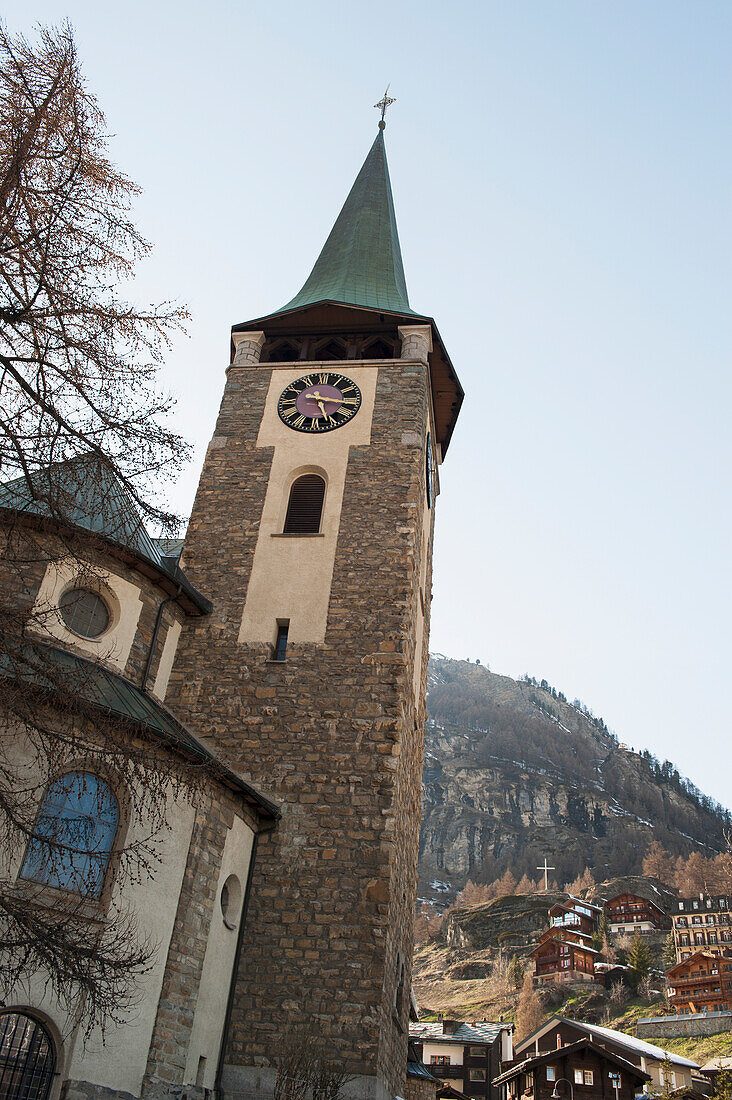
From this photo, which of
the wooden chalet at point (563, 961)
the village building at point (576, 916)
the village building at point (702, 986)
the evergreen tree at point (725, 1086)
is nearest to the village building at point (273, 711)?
the evergreen tree at point (725, 1086)

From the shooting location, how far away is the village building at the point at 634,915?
289ft

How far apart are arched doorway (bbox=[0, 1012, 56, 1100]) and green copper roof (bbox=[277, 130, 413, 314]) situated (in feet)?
52.4

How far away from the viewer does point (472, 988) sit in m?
79.2

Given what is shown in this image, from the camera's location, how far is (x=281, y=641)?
16469mm

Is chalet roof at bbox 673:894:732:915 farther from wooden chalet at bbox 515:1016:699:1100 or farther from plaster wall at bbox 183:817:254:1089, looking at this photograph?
plaster wall at bbox 183:817:254:1089

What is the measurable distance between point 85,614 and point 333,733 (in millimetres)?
4341

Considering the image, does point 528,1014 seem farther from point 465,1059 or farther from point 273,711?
point 273,711

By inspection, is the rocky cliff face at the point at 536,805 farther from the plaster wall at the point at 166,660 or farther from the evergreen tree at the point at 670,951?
the plaster wall at the point at 166,660

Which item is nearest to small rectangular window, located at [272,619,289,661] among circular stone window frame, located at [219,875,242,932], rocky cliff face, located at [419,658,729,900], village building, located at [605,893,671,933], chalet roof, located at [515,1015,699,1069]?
circular stone window frame, located at [219,875,242,932]

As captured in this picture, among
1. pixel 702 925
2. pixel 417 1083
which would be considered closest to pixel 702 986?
pixel 702 925

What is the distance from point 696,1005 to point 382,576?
54.4m

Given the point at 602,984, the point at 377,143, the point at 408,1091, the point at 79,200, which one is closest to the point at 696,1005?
the point at 602,984

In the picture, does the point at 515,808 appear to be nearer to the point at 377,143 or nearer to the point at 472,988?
the point at 472,988

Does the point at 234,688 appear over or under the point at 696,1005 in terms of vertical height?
under
